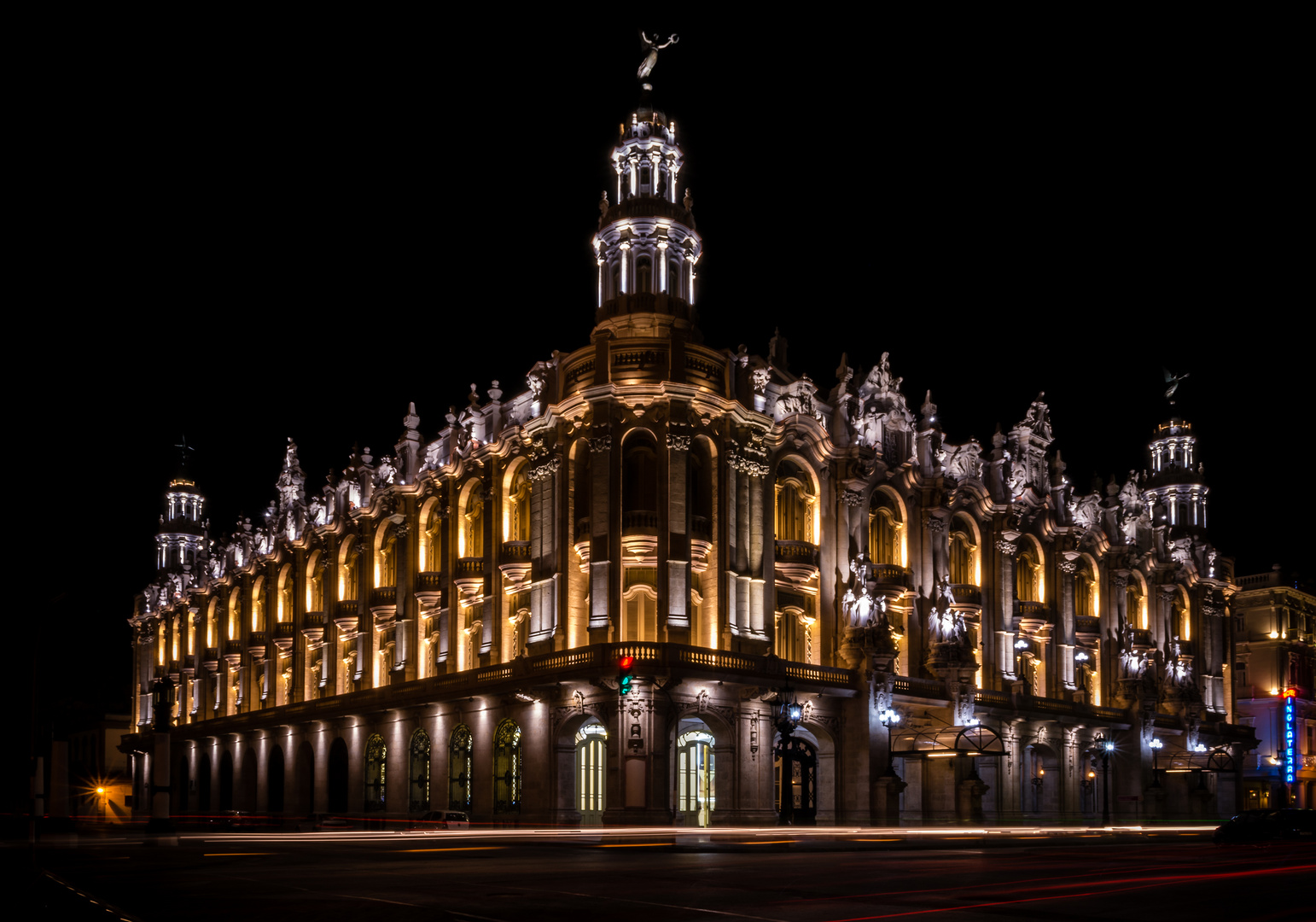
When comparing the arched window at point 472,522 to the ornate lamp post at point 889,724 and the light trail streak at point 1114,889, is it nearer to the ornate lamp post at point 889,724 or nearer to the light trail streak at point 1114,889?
the ornate lamp post at point 889,724

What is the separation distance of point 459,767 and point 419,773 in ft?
13.5

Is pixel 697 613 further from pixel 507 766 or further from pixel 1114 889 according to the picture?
pixel 1114 889

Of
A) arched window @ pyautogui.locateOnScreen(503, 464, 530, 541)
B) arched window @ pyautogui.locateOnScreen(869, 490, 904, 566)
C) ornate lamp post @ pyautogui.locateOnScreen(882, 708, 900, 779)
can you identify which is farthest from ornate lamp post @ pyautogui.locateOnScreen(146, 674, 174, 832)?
arched window @ pyautogui.locateOnScreen(869, 490, 904, 566)

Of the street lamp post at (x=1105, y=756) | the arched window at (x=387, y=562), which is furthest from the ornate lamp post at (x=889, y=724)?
the arched window at (x=387, y=562)

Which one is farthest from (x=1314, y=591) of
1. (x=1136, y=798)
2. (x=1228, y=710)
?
(x=1136, y=798)

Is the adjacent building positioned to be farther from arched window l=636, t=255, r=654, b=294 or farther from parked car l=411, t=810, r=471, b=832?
parked car l=411, t=810, r=471, b=832

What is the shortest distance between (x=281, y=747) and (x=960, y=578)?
37345 millimetres

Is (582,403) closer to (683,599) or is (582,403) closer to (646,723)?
(683,599)

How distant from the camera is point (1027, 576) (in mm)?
66375

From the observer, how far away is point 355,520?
2623 inches

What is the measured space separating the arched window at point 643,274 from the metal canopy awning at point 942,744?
20678mm

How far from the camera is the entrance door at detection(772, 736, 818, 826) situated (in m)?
50.6

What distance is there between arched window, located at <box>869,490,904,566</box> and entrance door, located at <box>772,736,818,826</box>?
957cm

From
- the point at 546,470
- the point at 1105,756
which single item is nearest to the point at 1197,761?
the point at 1105,756
